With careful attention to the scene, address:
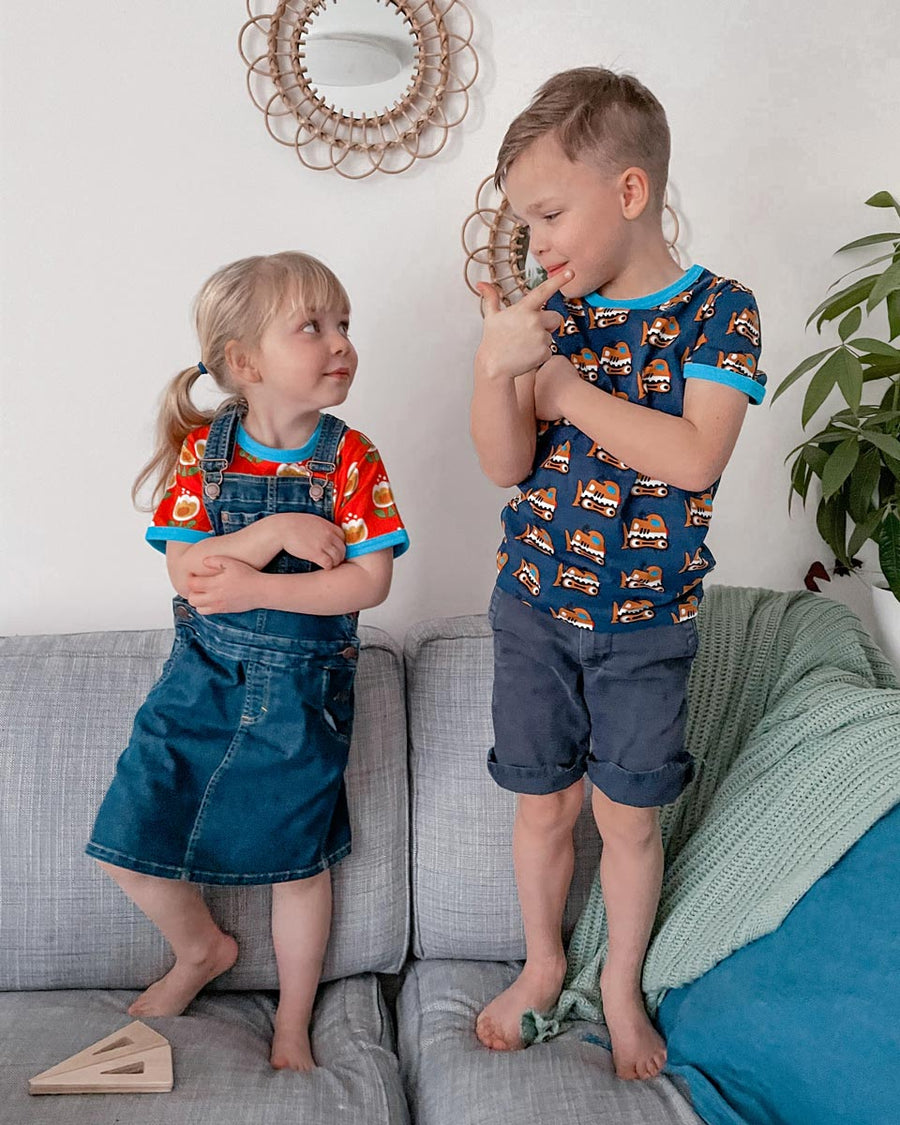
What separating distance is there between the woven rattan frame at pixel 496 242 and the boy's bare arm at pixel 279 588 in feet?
2.16

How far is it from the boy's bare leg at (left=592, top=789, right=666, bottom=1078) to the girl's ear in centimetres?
73

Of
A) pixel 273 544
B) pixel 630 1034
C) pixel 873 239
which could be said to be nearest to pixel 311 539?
pixel 273 544

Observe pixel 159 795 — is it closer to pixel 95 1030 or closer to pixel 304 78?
pixel 95 1030

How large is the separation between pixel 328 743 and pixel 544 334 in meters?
0.62

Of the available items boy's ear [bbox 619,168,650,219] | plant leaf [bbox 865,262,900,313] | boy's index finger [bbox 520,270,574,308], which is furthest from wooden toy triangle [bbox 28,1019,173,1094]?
plant leaf [bbox 865,262,900,313]

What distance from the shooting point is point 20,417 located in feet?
5.59

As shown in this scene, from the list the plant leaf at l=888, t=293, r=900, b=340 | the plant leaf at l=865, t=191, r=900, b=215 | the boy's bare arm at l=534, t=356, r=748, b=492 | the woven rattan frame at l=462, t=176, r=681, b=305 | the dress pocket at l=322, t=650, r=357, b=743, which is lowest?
the dress pocket at l=322, t=650, r=357, b=743

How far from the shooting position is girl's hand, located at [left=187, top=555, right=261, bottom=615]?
133cm

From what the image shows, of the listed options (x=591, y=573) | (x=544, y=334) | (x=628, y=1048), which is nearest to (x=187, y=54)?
(x=544, y=334)

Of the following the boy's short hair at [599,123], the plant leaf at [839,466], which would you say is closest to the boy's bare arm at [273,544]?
the boy's short hair at [599,123]

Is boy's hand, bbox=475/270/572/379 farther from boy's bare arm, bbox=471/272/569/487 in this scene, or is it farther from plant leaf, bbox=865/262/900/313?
plant leaf, bbox=865/262/900/313

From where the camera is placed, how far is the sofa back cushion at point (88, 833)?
1460 millimetres

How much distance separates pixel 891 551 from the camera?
164cm

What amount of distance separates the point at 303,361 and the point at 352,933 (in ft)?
2.75
